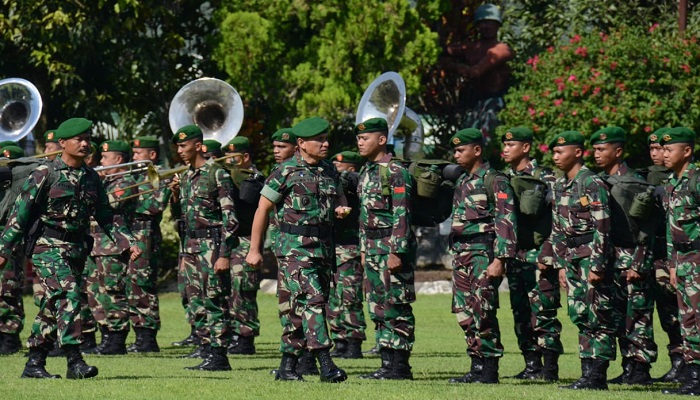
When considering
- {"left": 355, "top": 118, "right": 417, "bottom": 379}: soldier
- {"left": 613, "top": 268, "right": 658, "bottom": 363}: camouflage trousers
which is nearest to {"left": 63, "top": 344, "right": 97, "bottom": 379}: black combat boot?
{"left": 355, "top": 118, "right": 417, "bottom": 379}: soldier

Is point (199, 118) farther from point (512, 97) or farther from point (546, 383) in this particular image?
point (512, 97)

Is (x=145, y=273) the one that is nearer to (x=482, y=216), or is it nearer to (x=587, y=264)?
(x=482, y=216)

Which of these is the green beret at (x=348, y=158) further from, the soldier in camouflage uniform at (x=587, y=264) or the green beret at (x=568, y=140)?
the soldier in camouflage uniform at (x=587, y=264)

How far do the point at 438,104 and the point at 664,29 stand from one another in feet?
16.4

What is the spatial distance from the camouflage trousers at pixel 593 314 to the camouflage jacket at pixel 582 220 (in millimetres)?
133

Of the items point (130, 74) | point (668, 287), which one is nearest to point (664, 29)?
point (130, 74)

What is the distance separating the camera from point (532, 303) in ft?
40.0

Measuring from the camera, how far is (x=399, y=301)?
38.3 feet

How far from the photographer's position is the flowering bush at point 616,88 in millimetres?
23000

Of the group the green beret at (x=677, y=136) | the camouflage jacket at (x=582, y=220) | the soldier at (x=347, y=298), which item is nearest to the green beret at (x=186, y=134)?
the soldier at (x=347, y=298)

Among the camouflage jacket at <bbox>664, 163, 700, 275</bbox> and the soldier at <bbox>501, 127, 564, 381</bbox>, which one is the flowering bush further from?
the camouflage jacket at <bbox>664, 163, 700, 275</bbox>

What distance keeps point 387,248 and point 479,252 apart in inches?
32.1

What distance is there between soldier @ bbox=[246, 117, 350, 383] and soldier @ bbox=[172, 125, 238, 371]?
1.29 m

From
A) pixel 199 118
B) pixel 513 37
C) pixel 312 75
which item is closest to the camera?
pixel 199 118
